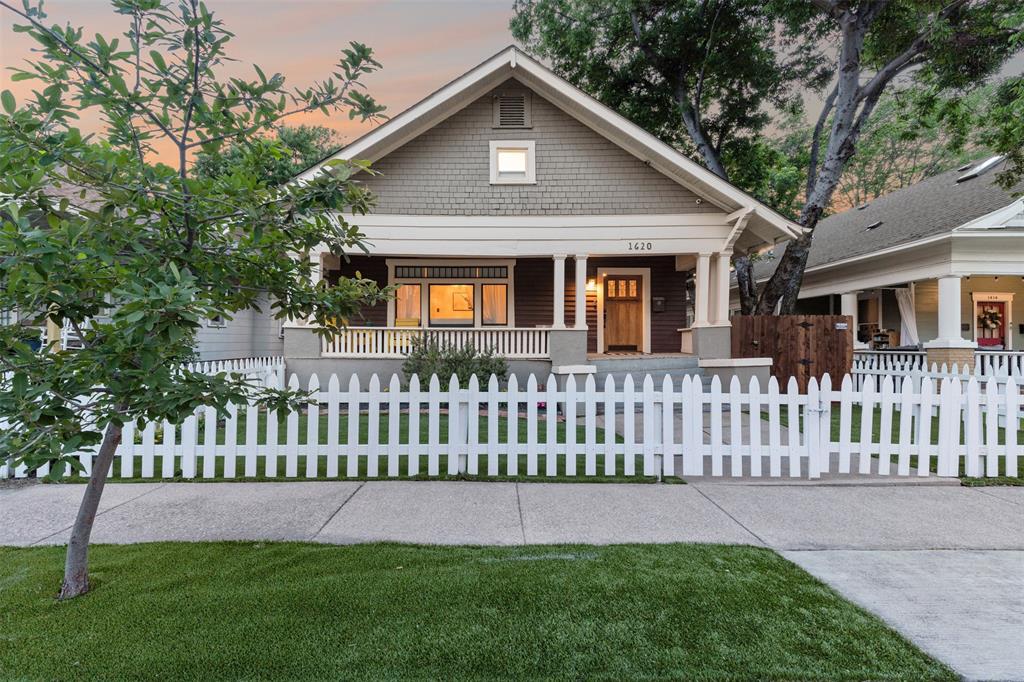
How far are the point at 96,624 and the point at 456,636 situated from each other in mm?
1844

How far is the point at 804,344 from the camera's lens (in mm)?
11234

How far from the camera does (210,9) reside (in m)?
2.63

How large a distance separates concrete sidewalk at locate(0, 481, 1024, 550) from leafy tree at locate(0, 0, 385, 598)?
1340 mm

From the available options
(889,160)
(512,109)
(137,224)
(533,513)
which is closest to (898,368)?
(512,109)

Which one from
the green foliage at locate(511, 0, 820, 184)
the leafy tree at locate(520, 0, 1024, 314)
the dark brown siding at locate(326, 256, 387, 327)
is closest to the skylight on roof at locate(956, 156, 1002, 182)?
the leafy tree at locate(520, 0, 1024, 314)

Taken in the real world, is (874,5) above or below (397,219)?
above

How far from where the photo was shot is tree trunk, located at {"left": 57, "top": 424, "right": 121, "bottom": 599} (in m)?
2.73

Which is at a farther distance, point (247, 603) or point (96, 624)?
point (247, 603)

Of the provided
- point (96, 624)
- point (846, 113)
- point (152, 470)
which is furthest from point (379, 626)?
point (846, 113)

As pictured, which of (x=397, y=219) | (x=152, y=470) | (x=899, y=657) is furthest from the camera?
(x=397, y=219)


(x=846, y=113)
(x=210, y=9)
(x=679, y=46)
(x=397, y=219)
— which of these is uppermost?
(x=679, y=46)

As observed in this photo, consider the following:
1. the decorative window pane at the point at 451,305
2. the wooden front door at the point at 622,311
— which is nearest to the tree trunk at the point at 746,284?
the wooden front door at the point at 622,311

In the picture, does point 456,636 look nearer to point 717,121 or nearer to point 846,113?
point 846,113

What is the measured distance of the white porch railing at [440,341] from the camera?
35.6 feet
